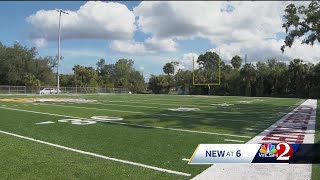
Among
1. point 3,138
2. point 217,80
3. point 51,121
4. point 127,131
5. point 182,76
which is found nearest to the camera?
point 3,138

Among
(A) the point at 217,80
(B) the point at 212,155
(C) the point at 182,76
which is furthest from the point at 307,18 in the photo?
(C) the point at 182,76

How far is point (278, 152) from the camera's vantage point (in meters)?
3.61

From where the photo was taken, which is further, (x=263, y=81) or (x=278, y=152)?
(x=263, y=81)

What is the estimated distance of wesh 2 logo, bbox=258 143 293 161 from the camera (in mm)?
3607

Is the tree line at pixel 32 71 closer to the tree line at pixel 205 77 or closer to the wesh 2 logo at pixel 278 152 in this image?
the tree line at pixel 205 77

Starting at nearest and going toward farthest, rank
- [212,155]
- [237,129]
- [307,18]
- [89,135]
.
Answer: [212,155]
[89,135]
[237,129]
[307,18]

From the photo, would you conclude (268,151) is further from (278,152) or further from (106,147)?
(106,147)

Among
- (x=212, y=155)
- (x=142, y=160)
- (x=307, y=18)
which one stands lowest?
(x=142, y=160)

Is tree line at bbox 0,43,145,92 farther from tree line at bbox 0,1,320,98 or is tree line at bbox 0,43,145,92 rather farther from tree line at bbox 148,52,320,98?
tree line at bbox 148,52,320,98

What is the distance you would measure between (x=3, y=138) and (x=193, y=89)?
61.9m

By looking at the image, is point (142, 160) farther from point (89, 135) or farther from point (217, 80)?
point (217, 80)

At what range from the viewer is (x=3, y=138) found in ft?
32.7

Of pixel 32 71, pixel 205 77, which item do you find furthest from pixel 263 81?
pixel 32 71

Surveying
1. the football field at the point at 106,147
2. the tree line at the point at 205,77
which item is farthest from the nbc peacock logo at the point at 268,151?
the tree line at the point at 205,77
